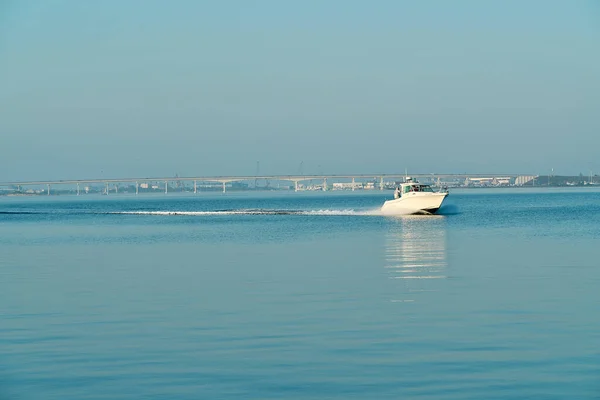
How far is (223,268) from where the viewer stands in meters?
30.0

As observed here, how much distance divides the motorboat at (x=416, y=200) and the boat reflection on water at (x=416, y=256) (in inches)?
763

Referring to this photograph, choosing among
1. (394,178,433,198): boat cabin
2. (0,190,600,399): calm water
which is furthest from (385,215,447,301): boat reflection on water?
(394,178,433,198): boat cabin

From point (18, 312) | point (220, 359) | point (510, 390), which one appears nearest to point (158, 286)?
point (18, 312)

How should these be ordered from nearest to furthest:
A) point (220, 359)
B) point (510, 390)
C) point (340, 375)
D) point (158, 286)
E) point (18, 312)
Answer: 1. point (510, 390)
2. point (340, 375)
3. point (220, 359)
4. point (18, 312)
5. point (158, 286)

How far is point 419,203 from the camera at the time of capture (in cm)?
7475

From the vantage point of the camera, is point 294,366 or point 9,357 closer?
point 294,366

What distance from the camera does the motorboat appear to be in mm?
74500

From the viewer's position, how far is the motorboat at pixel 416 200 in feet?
244

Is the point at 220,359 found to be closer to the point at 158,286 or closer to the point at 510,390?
the point at 510,390

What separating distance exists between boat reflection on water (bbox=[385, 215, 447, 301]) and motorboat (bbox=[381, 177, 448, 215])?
19388 millimetres

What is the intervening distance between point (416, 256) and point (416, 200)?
41240 millimetres

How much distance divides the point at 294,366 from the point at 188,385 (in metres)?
1.77

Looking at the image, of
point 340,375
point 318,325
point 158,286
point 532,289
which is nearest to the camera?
point 340,375

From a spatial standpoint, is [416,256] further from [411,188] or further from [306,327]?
[411,188]
